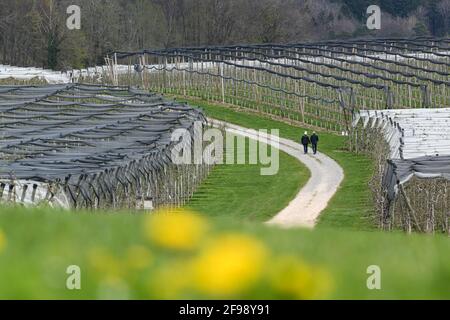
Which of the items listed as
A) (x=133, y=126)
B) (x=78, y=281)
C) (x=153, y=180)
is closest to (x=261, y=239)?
(x=78, y=281)

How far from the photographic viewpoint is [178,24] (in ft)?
300

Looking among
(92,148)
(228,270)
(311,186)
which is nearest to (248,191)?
(311,186)

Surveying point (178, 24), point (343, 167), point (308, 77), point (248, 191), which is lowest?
point (248, 191)

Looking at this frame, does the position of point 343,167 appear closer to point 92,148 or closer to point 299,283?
point 92,148

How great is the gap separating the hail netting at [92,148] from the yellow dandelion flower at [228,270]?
42.0 ft

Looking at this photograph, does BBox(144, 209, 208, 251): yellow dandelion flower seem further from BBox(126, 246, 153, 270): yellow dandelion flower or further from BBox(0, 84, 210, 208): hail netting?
BBox(0, 84, 210, 208): hail netting

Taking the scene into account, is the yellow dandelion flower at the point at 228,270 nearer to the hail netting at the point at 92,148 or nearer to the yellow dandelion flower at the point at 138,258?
the yellow dandelion flower at the point at 138,258

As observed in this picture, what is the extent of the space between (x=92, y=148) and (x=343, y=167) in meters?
13.9

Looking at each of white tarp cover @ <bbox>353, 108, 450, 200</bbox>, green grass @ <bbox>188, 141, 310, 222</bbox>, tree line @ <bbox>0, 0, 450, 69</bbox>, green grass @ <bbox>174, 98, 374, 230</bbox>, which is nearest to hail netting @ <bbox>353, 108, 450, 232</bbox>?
white tarp cover @ <bbox>353, 108, 450, 200</bbox>

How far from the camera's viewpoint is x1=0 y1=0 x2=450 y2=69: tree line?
246ft

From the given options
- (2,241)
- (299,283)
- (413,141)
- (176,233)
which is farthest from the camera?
(413,141)

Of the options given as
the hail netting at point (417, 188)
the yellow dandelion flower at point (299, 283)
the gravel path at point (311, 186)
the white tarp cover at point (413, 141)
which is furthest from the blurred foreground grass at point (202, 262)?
the white tarp cover at point (413, 141)

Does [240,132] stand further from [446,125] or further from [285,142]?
[446,125]
